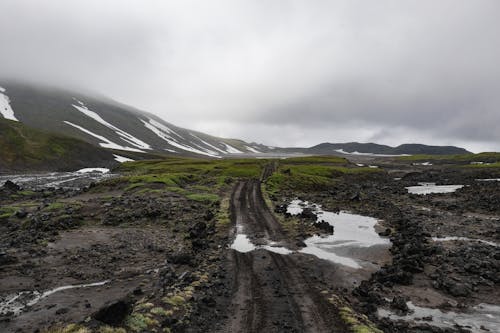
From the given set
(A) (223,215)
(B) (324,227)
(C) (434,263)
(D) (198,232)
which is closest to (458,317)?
(C) (434,263)

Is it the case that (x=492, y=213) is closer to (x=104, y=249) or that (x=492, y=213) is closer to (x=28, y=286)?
(x=104, y=249)

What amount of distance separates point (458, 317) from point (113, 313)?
17.4 m

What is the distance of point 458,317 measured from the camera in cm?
1778

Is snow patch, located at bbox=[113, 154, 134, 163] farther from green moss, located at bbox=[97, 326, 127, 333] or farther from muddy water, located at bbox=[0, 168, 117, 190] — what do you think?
green moss, located at bbox=[97, 326, 127, 333]

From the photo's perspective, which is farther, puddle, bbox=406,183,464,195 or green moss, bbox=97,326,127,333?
puddle, bbox=406,183,464,195

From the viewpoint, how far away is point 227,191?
65.7 metres

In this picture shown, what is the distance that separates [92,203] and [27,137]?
129m

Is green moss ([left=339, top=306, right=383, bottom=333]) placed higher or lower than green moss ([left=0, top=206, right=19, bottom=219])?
higher

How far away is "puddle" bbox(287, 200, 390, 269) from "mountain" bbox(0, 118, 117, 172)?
382 feet

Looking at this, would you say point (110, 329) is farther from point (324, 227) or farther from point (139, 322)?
point (324, 227)

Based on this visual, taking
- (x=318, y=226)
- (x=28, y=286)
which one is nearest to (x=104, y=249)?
(x=28, y=286)

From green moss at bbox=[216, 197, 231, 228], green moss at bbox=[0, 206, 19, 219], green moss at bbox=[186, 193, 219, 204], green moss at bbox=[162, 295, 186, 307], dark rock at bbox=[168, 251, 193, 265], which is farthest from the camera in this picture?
green moss at bbox=[186, 193, 219, 204]

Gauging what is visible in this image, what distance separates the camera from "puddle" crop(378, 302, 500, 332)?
1686 cm

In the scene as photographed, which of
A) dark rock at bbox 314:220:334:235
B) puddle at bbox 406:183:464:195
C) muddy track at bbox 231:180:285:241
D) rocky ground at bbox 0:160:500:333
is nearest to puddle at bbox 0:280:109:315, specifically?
rocky ground at bbox 0:160:500:333
